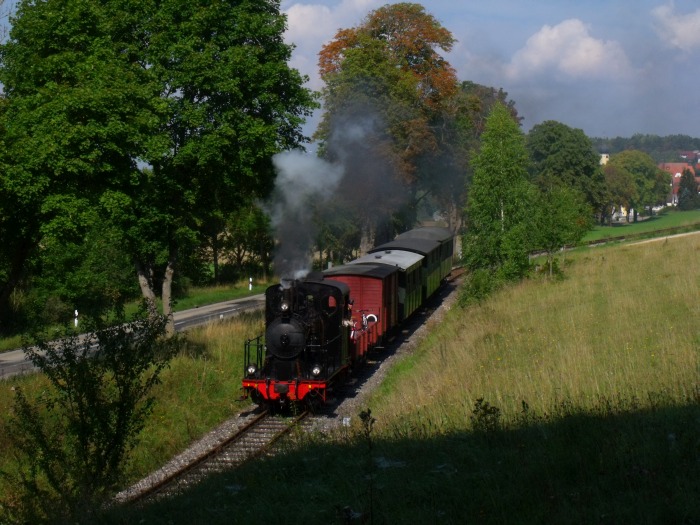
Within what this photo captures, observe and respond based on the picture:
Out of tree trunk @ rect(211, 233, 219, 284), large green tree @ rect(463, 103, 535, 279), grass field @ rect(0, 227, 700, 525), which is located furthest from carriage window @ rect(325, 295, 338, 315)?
tree trunk @ rect(211, 233, 219, 284)

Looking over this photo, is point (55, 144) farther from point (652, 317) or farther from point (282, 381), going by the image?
point (652, 317)

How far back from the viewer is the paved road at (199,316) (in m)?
25.6

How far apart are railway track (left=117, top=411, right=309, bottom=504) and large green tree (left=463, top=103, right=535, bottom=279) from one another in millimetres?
17695

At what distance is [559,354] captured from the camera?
15.6m

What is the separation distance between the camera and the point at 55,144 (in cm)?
1867

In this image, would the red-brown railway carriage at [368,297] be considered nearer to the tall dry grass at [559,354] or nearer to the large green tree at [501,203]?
the tall dry grass at [559,354]

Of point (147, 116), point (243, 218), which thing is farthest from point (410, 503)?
point (243, 218)

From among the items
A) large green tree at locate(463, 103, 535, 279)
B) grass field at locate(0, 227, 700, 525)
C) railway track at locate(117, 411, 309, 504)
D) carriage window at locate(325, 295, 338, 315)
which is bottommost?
railway track at locate(117, 411, 309, 504)

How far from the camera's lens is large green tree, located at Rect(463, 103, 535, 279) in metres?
33.8

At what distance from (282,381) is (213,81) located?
1069 centimetres

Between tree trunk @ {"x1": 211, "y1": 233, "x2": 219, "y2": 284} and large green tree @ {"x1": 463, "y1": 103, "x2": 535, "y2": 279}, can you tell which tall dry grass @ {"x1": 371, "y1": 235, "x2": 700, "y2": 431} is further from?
tree trunk @ {"x1": 211, "y1": 233, "x2": 219, "y2": 284}

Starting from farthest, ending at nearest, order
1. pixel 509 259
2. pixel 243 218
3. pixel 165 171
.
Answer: pixel 243 218 → pixel 509 259 → pixel 165 171

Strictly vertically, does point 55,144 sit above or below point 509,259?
above

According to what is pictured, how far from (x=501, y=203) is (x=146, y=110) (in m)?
17.3
